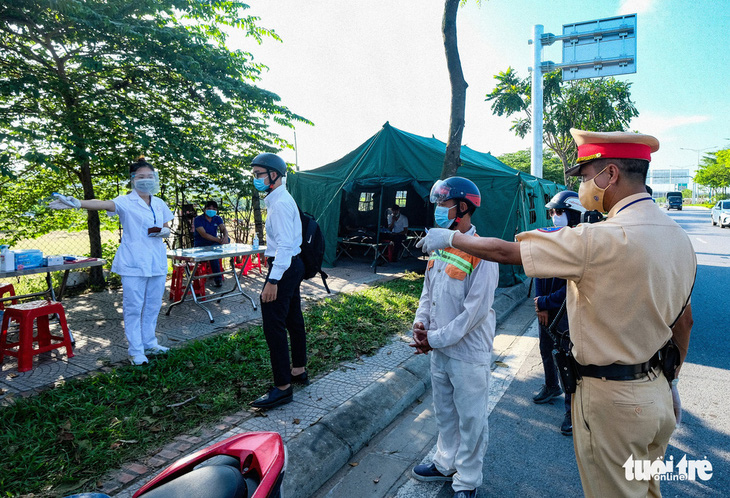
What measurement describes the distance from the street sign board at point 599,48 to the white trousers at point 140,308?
14.5m

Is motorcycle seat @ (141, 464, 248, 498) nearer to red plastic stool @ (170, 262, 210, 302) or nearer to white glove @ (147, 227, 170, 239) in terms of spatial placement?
white glove @ (147, 227, 170, 239)

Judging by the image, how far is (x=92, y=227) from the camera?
8359 mm

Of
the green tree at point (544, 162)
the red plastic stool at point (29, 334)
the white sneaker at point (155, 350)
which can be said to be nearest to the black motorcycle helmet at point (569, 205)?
the white sneaker at point (155, 350)

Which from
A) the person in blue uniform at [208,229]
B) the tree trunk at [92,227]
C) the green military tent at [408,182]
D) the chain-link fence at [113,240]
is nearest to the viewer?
the tree trunk at [92,227]

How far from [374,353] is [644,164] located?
381 cm

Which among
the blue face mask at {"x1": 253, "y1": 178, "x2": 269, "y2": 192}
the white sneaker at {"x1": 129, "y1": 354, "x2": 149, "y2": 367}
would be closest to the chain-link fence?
the white sneaker at {"x1": 129, "y1": 354, "x2": 149, "y2": 367}

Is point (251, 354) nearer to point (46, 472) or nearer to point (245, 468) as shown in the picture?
point (46, 472)

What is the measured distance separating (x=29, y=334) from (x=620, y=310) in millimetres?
5385

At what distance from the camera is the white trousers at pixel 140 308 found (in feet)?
14.6

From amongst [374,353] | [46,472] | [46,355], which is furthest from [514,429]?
[46,355]

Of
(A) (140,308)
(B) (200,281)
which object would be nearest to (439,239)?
(A) (140,308)

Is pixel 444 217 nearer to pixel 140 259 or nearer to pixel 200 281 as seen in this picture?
pixel 140 259

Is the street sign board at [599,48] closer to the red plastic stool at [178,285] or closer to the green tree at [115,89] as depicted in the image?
the green tree at [115,89]

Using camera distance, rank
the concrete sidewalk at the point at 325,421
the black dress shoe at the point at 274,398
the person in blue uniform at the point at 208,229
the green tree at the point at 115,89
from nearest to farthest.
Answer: the concrete sidewalk at the point at 325,421 < the black dress shoe at the point at 274,398 < the green tree at the point at 115,89 < the person in blue uniform at the point at 208,229
